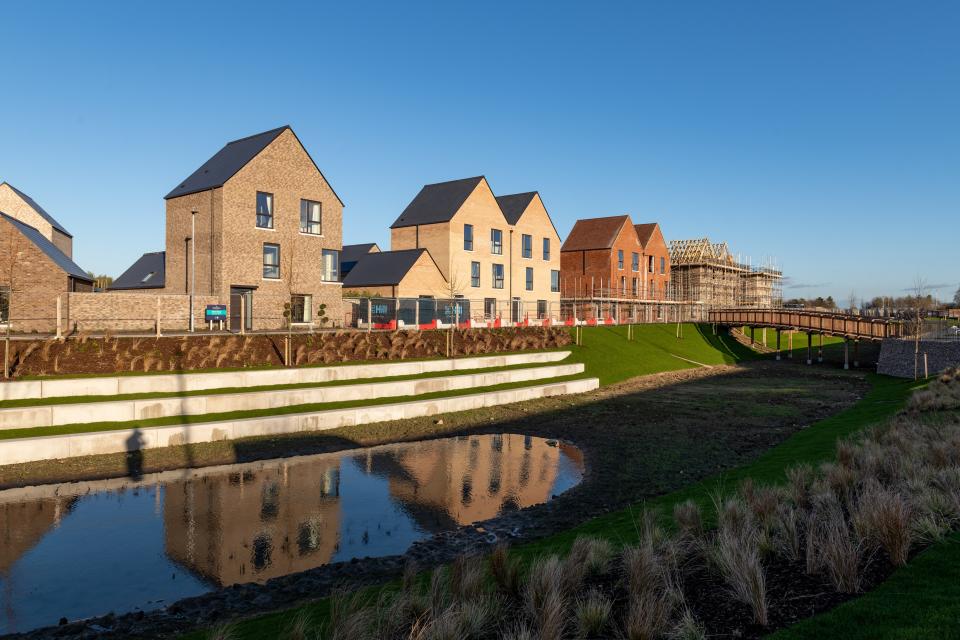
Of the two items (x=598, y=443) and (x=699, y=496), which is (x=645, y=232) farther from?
(x=699, y=496)

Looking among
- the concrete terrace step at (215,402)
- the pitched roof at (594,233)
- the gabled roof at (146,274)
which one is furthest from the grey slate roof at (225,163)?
the pitched roof at (594,233)

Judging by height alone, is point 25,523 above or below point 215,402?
below

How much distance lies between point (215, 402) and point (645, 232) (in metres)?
62.9

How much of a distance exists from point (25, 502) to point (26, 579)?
13.0 feet

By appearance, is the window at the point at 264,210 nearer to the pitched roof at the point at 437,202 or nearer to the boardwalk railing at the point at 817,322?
the pitched roof at the point at 437,202

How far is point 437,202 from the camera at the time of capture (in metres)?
50.6

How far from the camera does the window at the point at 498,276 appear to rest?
51.2 meters

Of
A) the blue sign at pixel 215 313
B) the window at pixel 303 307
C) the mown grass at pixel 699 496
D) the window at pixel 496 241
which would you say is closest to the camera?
the mown grass at pixel 699 496

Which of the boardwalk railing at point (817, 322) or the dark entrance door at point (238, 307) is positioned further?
the boardwalk railing at point (817, 322)

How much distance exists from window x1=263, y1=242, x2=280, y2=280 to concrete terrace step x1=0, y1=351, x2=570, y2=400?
13.2 meters

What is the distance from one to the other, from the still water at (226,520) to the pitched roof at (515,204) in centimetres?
3917

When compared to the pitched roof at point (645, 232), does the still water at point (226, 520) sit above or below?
below

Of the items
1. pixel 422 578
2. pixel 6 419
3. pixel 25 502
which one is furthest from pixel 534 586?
pixel 6 419

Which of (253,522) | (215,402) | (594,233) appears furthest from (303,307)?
(594,233)
